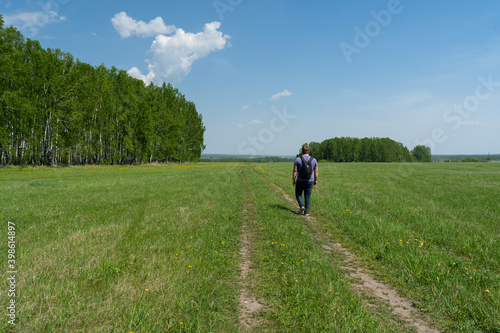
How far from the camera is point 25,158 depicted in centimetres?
3216

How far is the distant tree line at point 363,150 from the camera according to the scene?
142625 mm

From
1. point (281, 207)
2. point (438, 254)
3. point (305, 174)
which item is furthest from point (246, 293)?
point (281, 207)

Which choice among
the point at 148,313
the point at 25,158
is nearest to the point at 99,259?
the point at 148,313

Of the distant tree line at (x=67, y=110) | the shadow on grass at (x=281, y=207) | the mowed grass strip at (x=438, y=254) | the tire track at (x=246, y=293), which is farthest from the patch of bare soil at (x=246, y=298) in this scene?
the distant tree line at (x=67, y=110)

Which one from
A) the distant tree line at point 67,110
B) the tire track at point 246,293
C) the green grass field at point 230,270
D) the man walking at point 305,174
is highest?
the distant tree line at point 67,110

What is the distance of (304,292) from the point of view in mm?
3590

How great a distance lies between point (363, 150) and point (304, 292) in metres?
160

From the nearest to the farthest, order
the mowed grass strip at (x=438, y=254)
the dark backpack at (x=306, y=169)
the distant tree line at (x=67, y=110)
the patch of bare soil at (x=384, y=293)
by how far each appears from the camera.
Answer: the patch of bare soil at (x=384, y=293), the mowed grass strip at (x=438, y=254), the dark backpack at (x=306, y=169), the distant tree line at (x=67, y=110)

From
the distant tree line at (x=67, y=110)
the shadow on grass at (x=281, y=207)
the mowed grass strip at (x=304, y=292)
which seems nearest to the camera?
the mowed grass strip at (x=304, y=292)

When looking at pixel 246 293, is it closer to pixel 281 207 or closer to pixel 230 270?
pixel 230 270

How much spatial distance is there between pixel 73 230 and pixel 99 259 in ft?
9.04

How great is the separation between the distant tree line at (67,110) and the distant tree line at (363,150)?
121846 millimetres

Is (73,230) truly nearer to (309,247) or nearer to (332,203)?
(309,247)

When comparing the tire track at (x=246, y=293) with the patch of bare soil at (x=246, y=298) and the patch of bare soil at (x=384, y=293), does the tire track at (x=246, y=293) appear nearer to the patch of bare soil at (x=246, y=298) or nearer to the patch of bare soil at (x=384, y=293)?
the patch of bare soil at (x=246, y=298)
